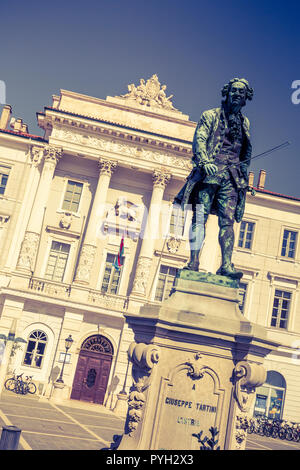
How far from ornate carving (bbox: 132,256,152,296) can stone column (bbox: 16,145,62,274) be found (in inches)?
252

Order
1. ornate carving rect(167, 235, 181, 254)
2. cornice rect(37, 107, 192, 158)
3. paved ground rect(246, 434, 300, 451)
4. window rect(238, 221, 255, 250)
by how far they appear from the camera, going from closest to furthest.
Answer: paved ground rect(246, 434, 300, 451) < cornice rect(37, 107, 192, 158) < ornate carving rect(167, 235, 181, 254) < window rect(238, 221, 255, 250)

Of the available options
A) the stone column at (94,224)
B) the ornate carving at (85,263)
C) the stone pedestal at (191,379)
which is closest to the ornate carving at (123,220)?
the stone column at (94,224)

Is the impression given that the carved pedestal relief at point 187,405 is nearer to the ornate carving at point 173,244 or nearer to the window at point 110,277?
the window at point 110,277

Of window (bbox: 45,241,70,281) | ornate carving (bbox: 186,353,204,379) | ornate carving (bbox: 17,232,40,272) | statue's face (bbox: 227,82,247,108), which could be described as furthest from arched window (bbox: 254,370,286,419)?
statue's face (bbox: 227,82,247,108)

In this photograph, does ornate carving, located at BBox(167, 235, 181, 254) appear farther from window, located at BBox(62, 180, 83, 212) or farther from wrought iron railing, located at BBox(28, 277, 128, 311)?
window, located at BBox(62, 180, 83, 212)

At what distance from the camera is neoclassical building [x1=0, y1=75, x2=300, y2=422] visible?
31281 millimetres

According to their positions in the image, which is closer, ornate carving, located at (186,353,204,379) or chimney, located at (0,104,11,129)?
ornate carving, located at (186,353,204,379)

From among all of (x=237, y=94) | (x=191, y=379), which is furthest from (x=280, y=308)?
(x=191, y=379)

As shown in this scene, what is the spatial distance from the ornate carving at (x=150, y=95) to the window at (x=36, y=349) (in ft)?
55.3

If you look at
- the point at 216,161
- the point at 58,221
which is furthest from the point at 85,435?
the point at 58,221

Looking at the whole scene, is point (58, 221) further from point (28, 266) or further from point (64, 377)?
point (64, 377)

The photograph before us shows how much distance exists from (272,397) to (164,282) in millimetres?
10396

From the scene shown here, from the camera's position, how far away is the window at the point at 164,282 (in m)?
33.6

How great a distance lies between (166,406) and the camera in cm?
611
